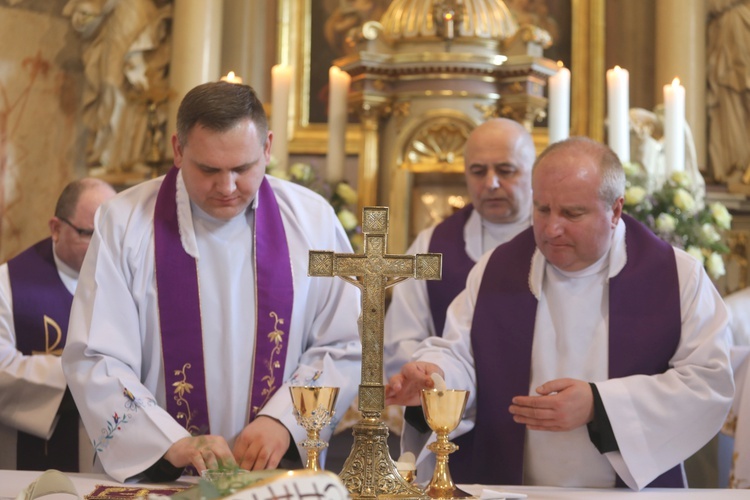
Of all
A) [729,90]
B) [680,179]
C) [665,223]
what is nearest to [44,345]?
[665,223]

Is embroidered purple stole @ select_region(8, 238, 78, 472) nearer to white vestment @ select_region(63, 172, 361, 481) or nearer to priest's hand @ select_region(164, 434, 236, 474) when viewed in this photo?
white vestment @ select_region(63, 172, 361, 481)

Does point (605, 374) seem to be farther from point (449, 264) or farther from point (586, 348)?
point (449, 264)

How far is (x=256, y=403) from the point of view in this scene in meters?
3.45

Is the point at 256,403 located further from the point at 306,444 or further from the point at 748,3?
the point at 748,3

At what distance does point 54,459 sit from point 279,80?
8.42ft

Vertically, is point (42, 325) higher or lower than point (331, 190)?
lower

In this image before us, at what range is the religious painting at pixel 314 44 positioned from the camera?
8.59 m

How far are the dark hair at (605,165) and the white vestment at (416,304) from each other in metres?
1.14

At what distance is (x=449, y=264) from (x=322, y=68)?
13.8 feet

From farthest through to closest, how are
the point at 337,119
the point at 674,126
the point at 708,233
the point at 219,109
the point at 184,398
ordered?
the point at 337,119 < the point at 674,126 < the point at 708,233 < the point at 184,398 < the point at 219,109

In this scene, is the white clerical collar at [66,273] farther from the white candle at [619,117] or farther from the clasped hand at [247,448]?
the white candle at [619,117]

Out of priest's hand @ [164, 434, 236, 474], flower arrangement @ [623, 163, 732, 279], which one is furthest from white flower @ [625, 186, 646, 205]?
priest's hand @ [164, 434, 236, 474]

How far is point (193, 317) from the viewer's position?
11.4 ft

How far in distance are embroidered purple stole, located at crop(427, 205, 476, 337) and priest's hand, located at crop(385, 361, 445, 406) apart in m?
1.47
